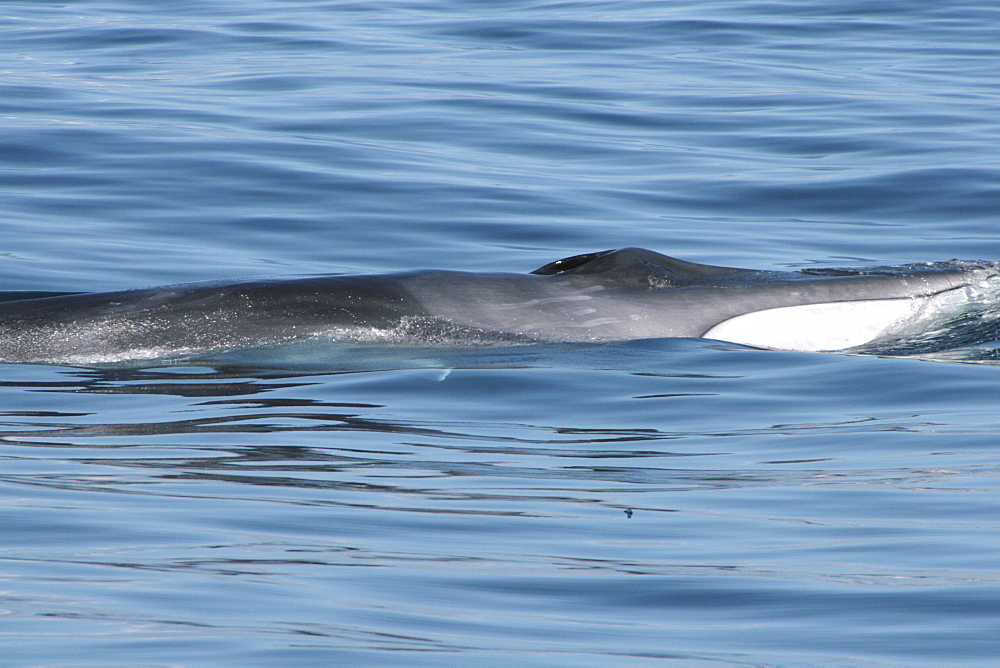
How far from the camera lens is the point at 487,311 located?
29.5 ft

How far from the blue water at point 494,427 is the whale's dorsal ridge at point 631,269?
25.6 inches

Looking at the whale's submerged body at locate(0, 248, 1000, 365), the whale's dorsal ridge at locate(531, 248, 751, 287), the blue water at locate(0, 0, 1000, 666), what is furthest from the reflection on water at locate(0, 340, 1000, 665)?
the whale's dorsal ridge at locate(531, 248, 751, 287)

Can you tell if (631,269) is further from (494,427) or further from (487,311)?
(494,427)

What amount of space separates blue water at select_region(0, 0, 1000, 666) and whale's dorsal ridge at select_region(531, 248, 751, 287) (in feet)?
2.14

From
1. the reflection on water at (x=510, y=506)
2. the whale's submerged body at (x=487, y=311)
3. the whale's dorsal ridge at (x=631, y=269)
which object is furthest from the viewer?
the whale's dorsal ridge at (x=631, y=269)

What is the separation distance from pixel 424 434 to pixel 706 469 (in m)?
1.33

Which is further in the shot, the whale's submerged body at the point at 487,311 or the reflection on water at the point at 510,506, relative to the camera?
the whale's submerged body at the point at 487,311

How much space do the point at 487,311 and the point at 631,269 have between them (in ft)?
3.20

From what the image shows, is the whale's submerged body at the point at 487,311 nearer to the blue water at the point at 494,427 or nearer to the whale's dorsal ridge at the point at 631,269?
the whale's dorsal ridge at the point at 631,269

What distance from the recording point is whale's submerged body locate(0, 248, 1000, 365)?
8.62m

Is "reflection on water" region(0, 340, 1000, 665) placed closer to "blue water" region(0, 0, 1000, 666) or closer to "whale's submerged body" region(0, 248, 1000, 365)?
"blue water" region(0, 0, 1000, 666)

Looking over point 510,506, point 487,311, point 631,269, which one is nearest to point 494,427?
point 510,506

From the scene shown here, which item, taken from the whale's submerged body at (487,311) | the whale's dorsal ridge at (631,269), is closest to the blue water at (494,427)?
the whale's submerged body at (487,311)

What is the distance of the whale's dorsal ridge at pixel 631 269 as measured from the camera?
9.40m
